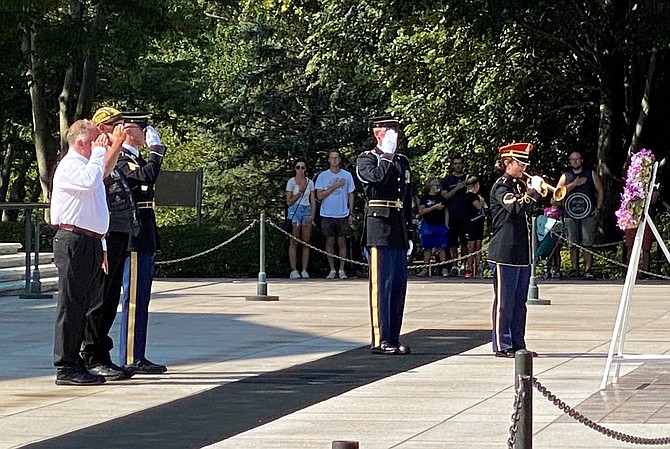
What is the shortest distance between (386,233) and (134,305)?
2.37 meters

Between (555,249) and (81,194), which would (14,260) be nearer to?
(555,249)

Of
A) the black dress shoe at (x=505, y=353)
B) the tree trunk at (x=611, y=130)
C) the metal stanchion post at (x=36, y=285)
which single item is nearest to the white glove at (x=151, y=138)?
the black dress shoe at (x=505, y=353)

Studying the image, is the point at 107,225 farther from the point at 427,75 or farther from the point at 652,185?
the point at 427,75

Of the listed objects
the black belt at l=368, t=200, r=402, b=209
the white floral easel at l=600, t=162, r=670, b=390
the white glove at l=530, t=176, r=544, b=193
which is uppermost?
the white glove at l=530, t=176, r=544, b=193

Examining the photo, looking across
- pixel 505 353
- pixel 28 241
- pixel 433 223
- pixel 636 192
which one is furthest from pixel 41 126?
pixel 636 192

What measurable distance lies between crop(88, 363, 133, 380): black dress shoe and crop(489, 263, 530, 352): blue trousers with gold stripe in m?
3.21

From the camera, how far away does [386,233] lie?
1342 cm

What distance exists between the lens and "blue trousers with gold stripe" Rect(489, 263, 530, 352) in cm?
1320

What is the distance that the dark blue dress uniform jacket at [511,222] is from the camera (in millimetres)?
13297

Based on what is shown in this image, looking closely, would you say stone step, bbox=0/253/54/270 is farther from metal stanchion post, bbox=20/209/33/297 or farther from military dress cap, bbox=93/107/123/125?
military dress cap, bbox=93/107/123/125

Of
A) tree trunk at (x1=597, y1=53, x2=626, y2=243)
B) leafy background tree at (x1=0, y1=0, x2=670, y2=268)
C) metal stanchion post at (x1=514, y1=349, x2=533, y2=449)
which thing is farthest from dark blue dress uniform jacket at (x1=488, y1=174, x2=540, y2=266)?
tree trunk at (x1=597, y1=53, x2=626, y2=243)

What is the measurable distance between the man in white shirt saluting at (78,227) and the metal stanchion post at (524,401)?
18.3 ft

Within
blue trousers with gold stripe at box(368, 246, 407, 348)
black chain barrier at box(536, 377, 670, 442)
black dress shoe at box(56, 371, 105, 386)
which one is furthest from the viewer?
blue trousers with gold stripe at box(368, 246, 407, 348)

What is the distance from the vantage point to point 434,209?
24156mm
